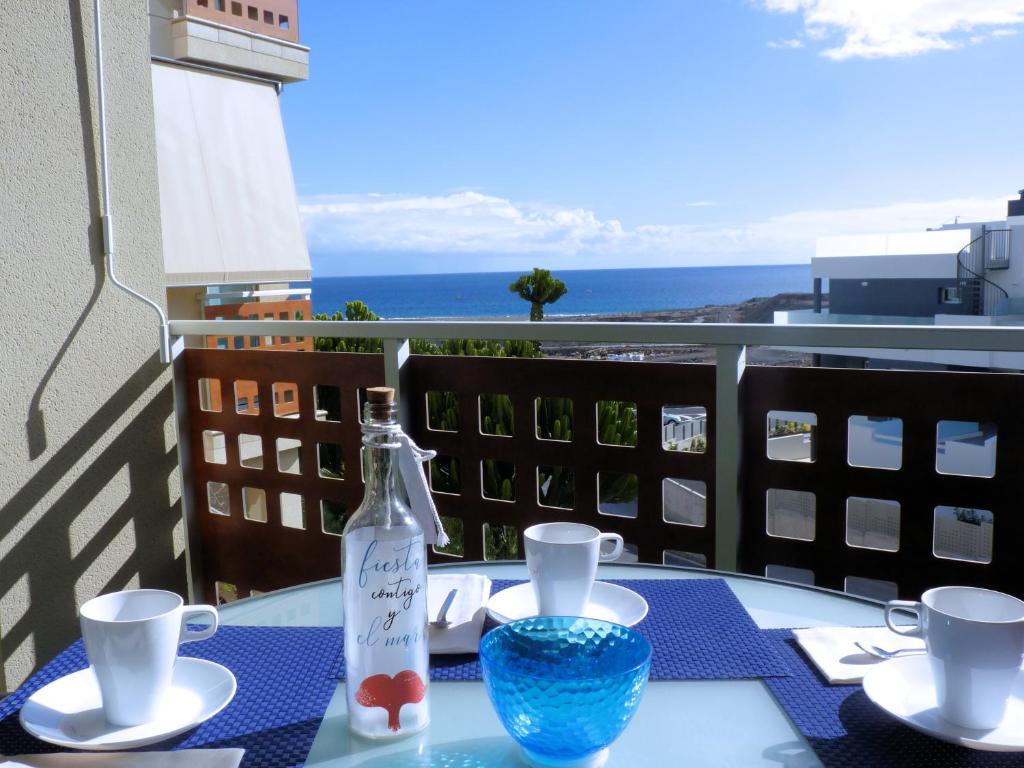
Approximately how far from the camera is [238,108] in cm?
872

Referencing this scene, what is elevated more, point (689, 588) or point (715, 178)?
point (715, 178)

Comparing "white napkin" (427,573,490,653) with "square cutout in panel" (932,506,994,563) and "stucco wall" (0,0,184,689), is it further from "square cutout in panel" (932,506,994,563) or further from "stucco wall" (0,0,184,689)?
"stucco wall" (0,0,184,689)

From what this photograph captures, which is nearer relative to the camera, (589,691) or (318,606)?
(589,691)

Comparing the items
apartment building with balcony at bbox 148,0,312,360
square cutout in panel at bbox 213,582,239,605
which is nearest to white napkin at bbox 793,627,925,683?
square cutout in panel at bbox 213,582,239,605

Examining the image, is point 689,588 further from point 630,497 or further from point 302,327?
point 630,497

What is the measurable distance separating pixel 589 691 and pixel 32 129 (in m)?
1.92

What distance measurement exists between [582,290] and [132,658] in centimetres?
5005

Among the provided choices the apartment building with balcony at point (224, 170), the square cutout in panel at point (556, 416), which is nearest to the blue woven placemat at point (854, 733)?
the square cutout in panel at point (556, 416)

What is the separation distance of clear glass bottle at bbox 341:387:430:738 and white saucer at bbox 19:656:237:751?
0.43 ft

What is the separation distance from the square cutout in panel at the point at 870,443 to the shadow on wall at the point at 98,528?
5.57ft

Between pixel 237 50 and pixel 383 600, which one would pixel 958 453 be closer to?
pixel 383 600

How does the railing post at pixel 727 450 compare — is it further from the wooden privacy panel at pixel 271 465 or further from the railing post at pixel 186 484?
the railing post at pixel 186 484

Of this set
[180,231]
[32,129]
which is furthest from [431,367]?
[180,231]

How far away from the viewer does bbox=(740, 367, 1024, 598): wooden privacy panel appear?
1.48 m
